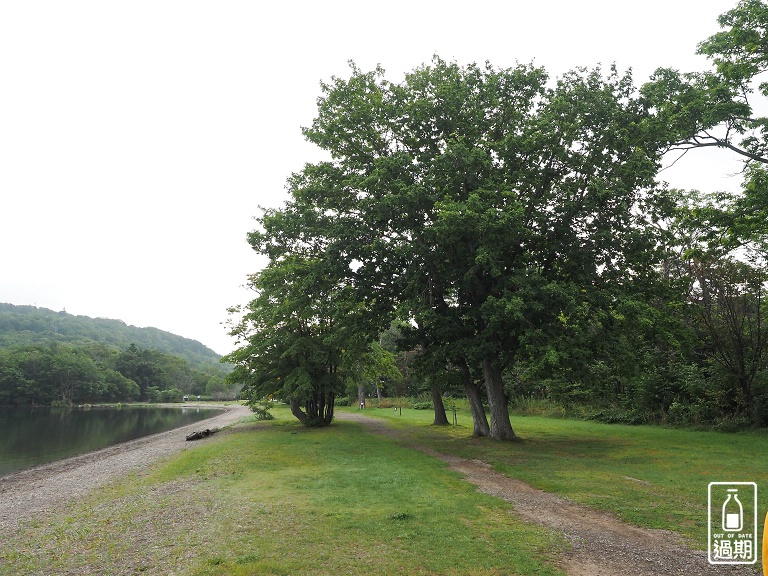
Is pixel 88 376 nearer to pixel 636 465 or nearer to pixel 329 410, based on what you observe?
pixel 329 410

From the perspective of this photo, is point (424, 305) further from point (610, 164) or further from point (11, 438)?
point (11, 438)

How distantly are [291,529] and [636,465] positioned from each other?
10898 mm

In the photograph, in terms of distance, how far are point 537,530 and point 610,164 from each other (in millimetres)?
14640

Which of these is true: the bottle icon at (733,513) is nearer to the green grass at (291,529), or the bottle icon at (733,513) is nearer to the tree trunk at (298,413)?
the green grass at (291,529)

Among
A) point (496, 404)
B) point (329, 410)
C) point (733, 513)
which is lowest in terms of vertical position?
point (329, 410)

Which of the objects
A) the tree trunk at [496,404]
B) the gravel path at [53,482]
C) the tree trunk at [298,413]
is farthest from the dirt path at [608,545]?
the tree trunk at [298,413]

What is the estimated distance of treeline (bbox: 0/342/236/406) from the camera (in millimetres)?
105125

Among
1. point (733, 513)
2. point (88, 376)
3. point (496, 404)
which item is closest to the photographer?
point (733, 513)

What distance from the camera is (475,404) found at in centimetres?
2281

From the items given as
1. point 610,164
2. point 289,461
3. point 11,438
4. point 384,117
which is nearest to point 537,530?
point 289,461

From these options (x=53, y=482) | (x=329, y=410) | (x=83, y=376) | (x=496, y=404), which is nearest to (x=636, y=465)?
(x=496, y=404)

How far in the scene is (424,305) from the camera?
63.3 ft

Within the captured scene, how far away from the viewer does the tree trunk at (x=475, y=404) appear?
22.4 m

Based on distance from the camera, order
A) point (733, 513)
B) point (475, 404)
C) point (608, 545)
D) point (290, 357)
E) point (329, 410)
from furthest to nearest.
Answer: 1. point (329, 410)
2. point (290, 357)
3. point (475, 404)
4. point (733, 513)
5. point (608, 545)
